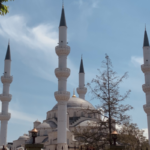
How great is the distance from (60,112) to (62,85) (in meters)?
2.92

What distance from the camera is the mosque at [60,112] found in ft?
103

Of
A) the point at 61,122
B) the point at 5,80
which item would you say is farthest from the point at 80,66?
the point at 61,122

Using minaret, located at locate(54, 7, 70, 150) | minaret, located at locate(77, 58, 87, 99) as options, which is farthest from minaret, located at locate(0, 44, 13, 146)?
minaret, located at locate(77, 58, 87, 99)

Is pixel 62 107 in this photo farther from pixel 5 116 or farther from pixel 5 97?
pixel 5 97

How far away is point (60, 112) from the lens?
104ft

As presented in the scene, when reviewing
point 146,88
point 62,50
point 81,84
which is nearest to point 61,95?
point 62,50

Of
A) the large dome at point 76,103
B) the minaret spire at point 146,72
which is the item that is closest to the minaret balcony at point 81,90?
the large dome at point 76,103

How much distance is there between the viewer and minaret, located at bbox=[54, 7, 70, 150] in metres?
31.0

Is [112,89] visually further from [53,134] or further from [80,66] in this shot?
[80,66]

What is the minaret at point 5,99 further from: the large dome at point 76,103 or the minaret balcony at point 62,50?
the large dome at point 76,103

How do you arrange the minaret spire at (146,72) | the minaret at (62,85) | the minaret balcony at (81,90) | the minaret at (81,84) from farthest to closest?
the minaret balcony at (81,90) → the minaret at (81,84) → the minaret spire at (146,72) → the minaret at (62,85)

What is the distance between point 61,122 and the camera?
3120cm

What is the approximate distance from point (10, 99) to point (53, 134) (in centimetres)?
692

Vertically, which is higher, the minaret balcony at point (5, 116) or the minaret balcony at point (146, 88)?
the minaret balcony at point (146, 88)
